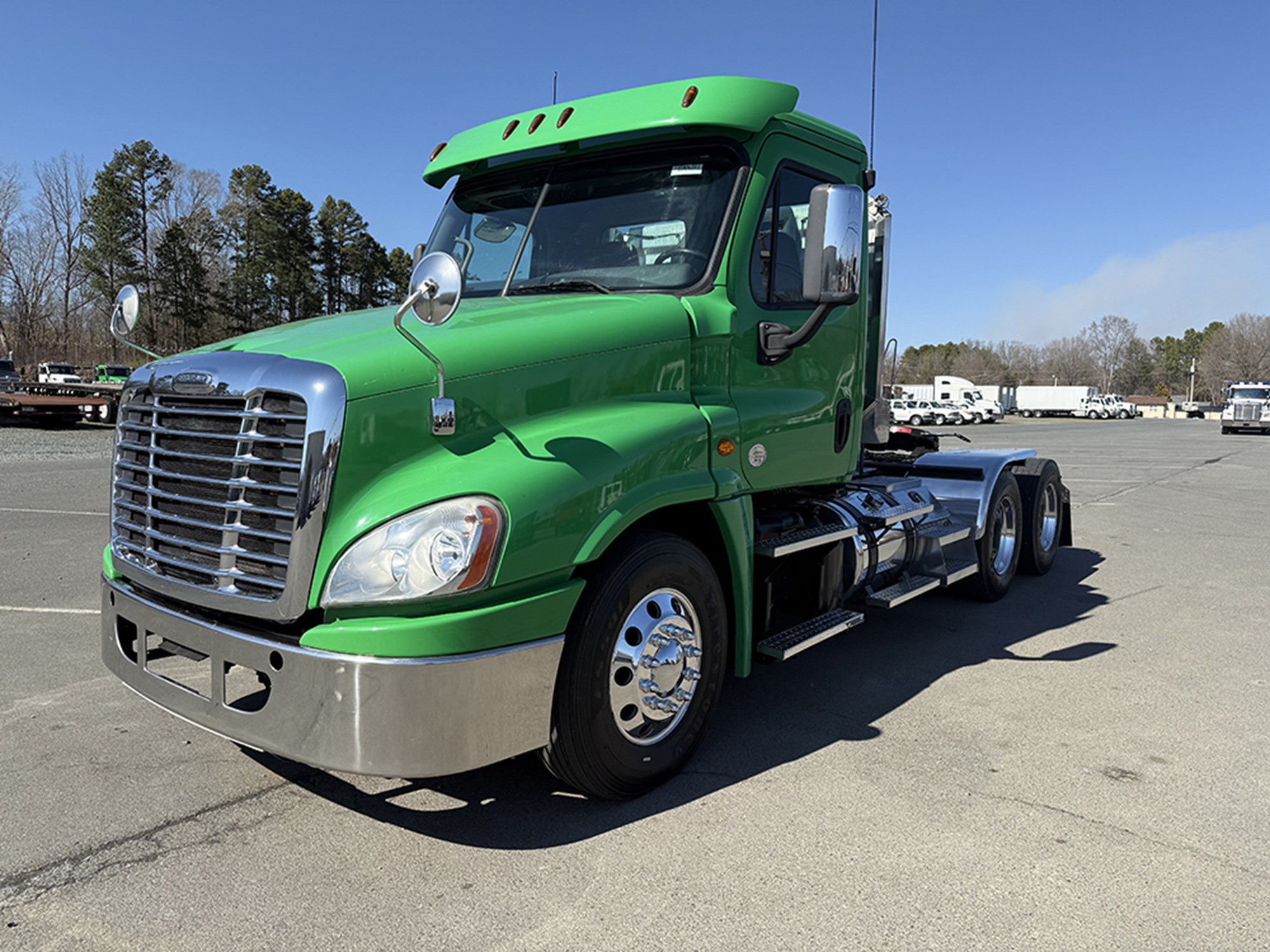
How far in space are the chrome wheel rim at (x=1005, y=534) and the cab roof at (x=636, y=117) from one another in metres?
3.81

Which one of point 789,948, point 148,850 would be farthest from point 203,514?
point 789,948

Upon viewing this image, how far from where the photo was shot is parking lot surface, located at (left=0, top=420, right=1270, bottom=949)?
2721mm

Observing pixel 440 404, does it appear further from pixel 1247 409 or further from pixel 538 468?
pixel 1247 409

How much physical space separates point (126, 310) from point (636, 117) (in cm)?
233

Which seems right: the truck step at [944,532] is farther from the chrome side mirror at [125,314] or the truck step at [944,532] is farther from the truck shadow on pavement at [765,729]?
the chrome side mirror at [125,314]

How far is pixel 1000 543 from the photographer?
7.41 m

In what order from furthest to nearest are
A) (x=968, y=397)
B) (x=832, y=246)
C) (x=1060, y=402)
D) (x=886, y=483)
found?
(x=1060, y=402) → (x=968, y=397) → (x=886, y=483) → (x=832, y=246)

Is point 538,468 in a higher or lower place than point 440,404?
lower

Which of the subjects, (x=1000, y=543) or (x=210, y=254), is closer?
(x=1000, y=543)

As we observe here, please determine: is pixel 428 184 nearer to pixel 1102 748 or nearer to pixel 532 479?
pixel 532 479

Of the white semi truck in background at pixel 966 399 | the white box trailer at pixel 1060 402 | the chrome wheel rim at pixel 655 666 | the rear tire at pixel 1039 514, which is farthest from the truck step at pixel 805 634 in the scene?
the white box trailer at pixel 1060 402

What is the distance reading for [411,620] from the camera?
2832mm

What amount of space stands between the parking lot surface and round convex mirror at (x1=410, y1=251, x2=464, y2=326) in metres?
1.79

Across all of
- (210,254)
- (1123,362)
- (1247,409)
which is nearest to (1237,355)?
(1123,362)
